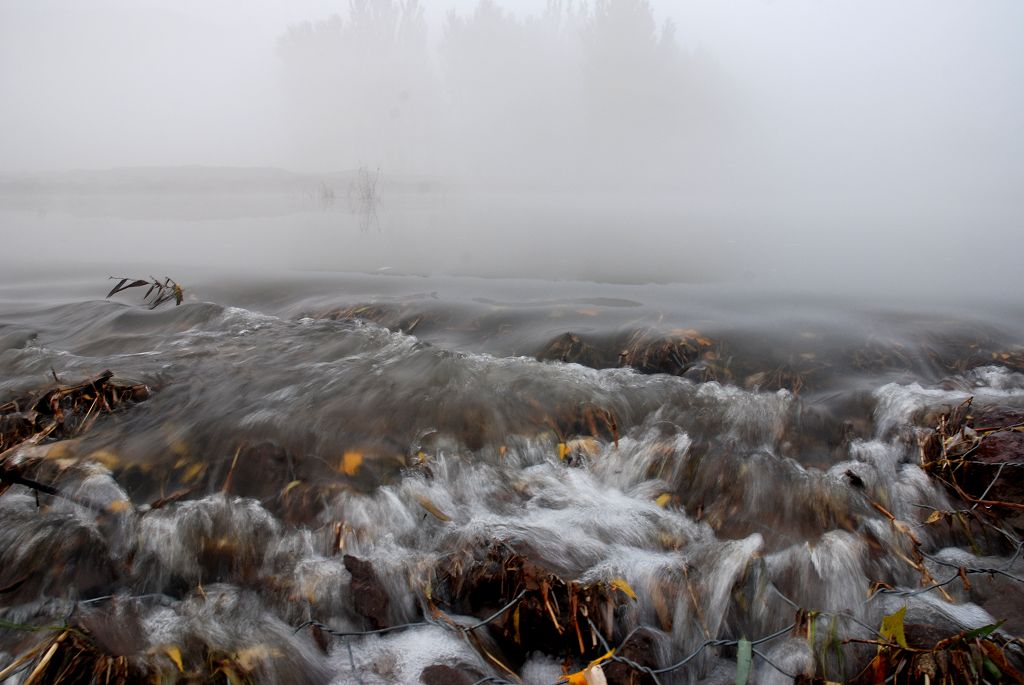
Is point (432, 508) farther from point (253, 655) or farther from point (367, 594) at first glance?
point (253, 655)

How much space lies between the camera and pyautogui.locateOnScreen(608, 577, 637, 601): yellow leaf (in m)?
2.34

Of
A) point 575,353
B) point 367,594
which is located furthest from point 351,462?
point 575,353

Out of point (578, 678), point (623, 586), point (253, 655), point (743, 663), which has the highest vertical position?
point (743, 663)

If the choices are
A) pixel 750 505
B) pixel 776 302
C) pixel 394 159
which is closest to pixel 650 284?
pixel 776 302

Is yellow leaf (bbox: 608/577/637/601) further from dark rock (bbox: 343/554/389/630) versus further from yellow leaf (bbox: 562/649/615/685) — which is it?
dark rock (bbox: 343/554/389/630)

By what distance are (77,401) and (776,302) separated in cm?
732

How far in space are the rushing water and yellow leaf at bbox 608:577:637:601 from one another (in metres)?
0.03

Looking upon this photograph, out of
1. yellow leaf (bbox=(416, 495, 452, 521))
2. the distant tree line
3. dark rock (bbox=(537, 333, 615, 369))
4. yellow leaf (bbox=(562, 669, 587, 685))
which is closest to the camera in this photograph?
yellow leaf (bbox=(562, 669, 587, 685))

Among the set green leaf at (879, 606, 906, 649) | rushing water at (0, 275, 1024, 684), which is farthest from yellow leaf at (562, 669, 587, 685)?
green leaf at (879, 606, 906, 649)

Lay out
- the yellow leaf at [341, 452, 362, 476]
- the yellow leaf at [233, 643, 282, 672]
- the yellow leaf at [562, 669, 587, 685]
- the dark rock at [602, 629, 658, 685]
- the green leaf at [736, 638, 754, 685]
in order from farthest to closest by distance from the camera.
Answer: the yellow leaf at [341, 452, 362, 476] → the yellow leaf at [233, 643, 282, 672] → the dark rock at [602, 629, 658, 685] → the yellow leaf at [562, 669, 587, 685] → the green leaf at [736, 638, 754, 685]

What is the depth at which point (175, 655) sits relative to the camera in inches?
79.7

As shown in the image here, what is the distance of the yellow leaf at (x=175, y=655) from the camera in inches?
77.8

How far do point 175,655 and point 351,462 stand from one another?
133 cm

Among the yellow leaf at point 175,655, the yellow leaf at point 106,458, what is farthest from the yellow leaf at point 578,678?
the yellow leaf at point 106,458
